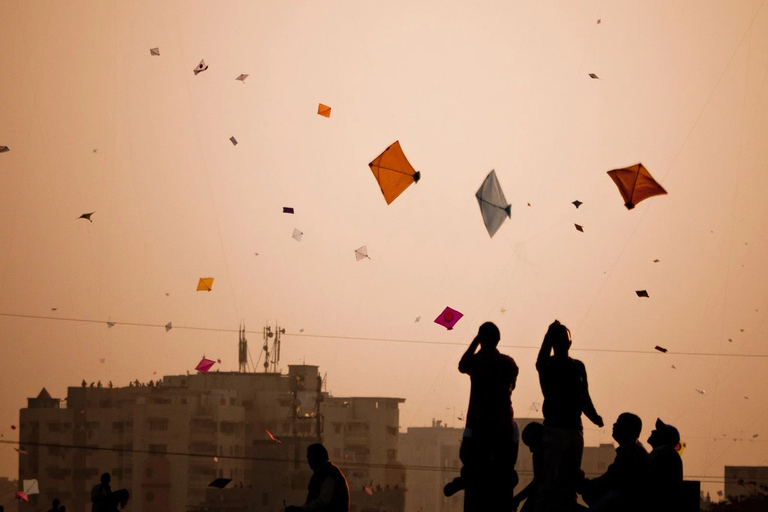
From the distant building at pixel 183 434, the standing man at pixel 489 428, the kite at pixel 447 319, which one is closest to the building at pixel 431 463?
the distant building at pixel 183 434

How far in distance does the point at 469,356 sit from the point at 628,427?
1414 mm

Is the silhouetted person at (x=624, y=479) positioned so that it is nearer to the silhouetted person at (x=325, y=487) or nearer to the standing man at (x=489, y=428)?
the standing man at (x=489, y=428)

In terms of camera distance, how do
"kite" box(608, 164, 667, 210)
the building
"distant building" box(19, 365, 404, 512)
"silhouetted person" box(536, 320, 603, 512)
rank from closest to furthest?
"silhouetted person" box(536, 320, 603, 512), "kite" box(608, 164, 667, 210), "distant building" box(19, 365, 404, 512), the building

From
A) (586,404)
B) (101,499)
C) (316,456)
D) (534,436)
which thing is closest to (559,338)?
(586,404)

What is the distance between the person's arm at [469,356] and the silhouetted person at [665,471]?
1.59 meters

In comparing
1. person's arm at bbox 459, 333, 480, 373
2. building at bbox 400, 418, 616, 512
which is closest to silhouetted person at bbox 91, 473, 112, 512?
person's arm at bbox 459, 333, 480, 373

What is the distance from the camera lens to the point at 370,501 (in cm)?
8256

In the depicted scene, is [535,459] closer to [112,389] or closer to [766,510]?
[766,510]

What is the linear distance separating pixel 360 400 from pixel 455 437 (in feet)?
197

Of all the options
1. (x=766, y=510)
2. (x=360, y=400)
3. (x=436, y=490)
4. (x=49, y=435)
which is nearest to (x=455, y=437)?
(x=436, y=490)

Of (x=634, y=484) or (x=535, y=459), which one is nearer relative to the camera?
(x=634, y=484)

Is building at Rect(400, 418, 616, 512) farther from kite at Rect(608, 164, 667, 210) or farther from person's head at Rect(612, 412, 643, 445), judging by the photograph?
person's head at Rect(612, 412, 643, 445)

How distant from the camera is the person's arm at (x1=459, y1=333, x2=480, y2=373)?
9.74 meters

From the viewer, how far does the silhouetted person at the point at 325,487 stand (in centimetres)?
963
